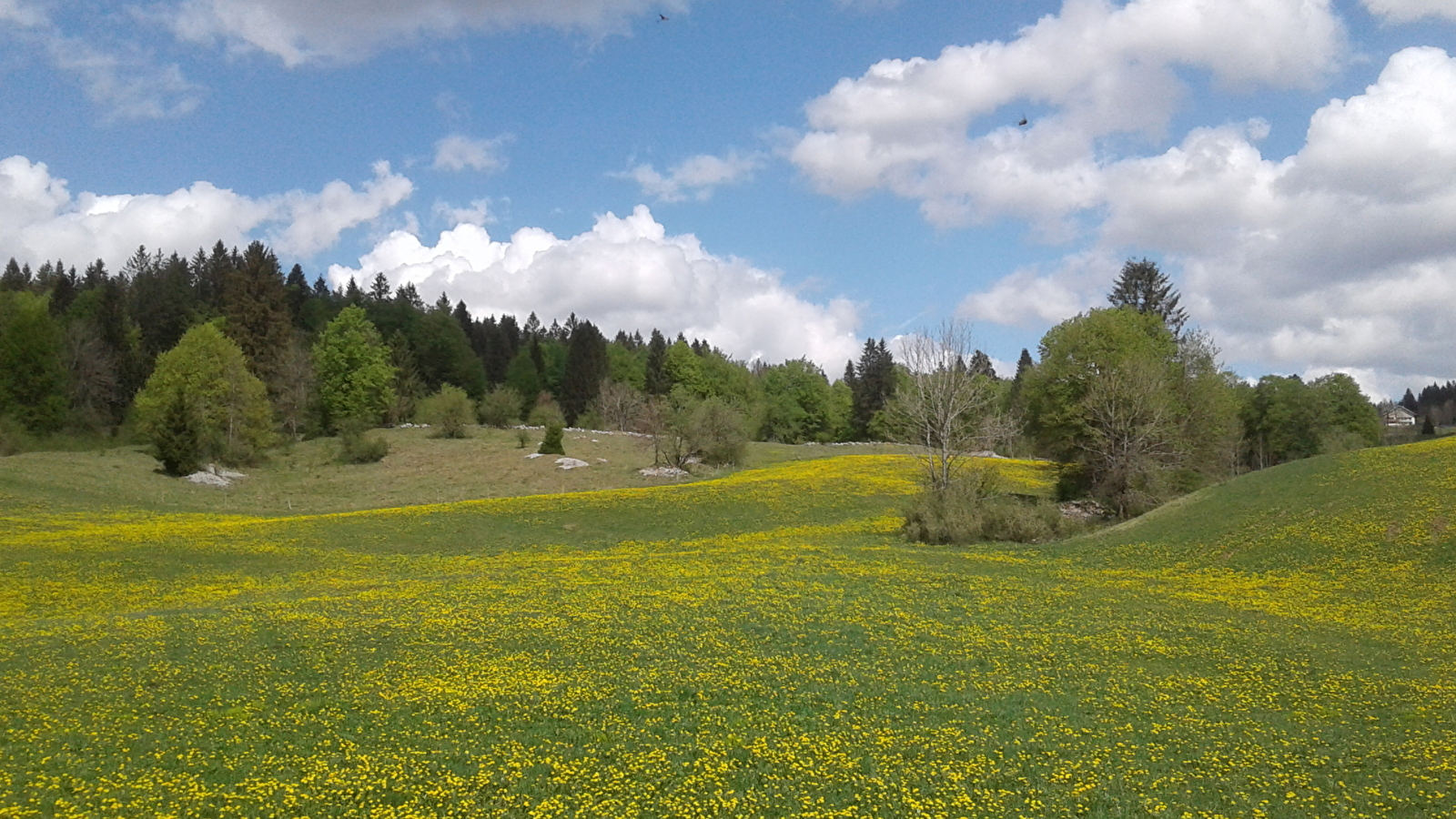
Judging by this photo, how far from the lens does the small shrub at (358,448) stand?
73625 millimetres

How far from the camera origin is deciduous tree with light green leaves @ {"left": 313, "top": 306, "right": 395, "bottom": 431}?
96.1 metres

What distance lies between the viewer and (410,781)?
35.4 feet

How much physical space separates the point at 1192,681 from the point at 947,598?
8265mm

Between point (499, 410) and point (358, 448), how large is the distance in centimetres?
2892

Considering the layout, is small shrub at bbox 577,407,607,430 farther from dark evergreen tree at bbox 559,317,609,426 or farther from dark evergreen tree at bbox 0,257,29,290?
dark evergreen tree at bbox 0,257,29,290

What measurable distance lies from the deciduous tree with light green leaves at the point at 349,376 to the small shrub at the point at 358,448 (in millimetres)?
19928

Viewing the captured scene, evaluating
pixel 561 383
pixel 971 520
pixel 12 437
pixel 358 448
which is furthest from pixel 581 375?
pixel 971 520

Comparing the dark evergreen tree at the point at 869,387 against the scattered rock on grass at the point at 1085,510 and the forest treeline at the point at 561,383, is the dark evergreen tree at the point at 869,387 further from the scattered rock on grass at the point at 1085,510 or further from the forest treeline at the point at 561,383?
the scattered rock on grass at the point at 1085,510

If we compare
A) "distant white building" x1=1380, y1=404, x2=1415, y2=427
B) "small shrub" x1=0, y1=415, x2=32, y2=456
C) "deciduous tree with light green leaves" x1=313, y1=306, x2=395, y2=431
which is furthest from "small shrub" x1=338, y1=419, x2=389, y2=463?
"distant white building" x1=1380, y1=404, x2=1415, y2=427

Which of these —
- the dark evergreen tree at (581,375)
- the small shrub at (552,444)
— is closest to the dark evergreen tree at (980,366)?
the small shrub at (552,444)

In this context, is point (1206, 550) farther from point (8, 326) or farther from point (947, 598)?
point (8, 326)

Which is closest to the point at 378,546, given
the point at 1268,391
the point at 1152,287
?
the point at 1152,287

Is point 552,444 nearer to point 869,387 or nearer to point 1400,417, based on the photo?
point 869,387

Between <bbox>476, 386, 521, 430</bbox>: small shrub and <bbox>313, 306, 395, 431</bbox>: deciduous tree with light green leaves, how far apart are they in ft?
34.7
